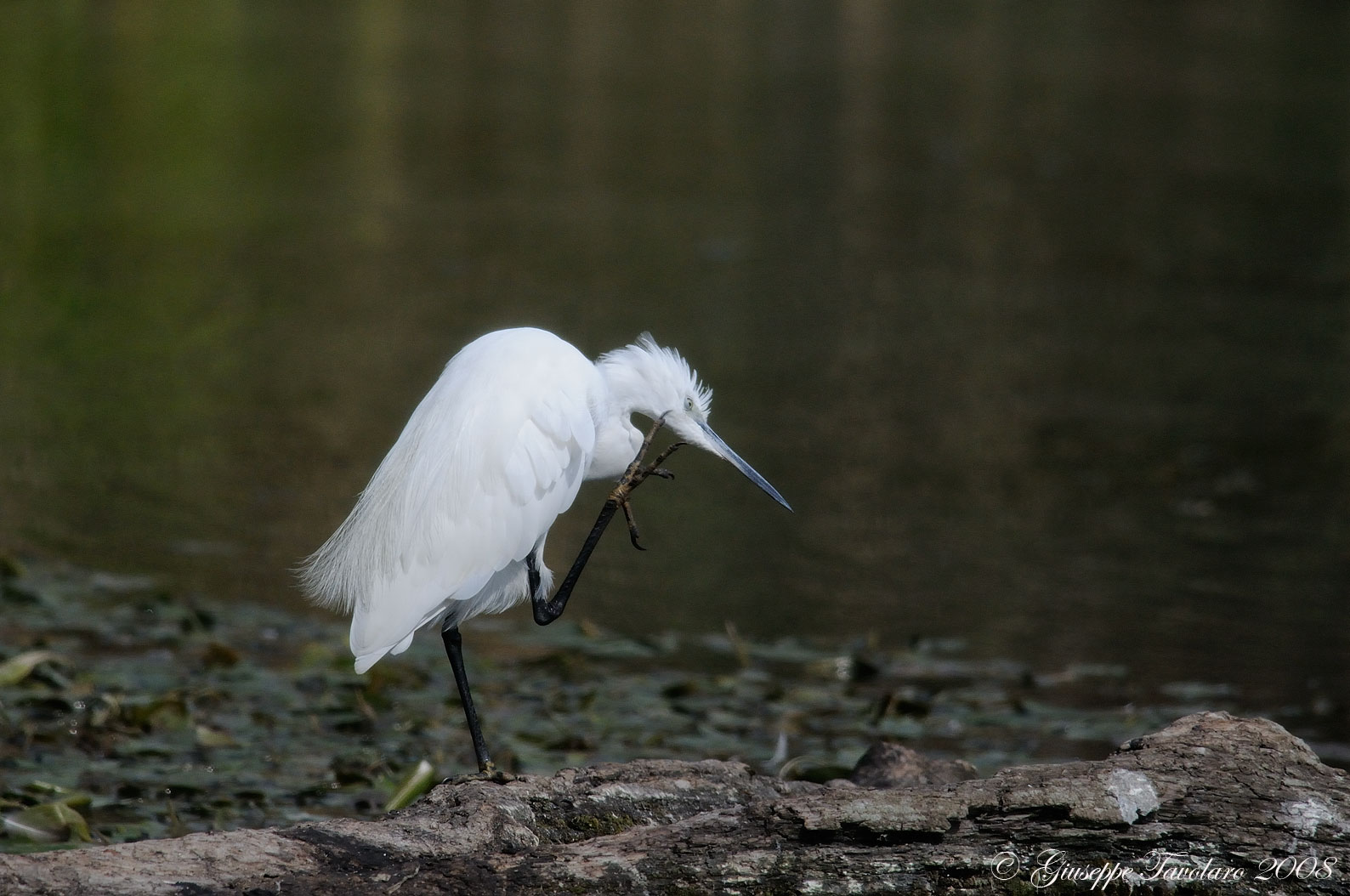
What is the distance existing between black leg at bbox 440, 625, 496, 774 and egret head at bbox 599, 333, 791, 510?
2.21 feet

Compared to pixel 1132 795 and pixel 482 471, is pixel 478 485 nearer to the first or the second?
pixel 482 471

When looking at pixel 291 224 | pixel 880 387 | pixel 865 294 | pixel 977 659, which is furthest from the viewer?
pixel 291 224

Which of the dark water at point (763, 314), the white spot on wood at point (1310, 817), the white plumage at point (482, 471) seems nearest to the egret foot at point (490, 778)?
the white plumage at point (482, 471)

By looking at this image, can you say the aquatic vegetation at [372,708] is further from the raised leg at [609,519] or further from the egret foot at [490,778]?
the egret foot at [490,778]

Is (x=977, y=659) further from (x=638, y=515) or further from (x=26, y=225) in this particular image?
(x=26, y=225)

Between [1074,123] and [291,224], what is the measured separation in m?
9.22

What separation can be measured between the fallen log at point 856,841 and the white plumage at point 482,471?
674 millimetres

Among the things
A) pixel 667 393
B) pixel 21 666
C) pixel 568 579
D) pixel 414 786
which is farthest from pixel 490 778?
pixel 21 666

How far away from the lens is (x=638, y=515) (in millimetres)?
6484

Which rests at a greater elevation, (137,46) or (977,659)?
(137,46)

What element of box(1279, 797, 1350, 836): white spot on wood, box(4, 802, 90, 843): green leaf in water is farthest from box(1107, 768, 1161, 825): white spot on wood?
box(4, 802, 90, 843): green leaf in water

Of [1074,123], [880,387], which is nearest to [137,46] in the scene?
[1074,123]

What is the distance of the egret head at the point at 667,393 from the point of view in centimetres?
367

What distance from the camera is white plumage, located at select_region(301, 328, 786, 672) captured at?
3.53 metres
